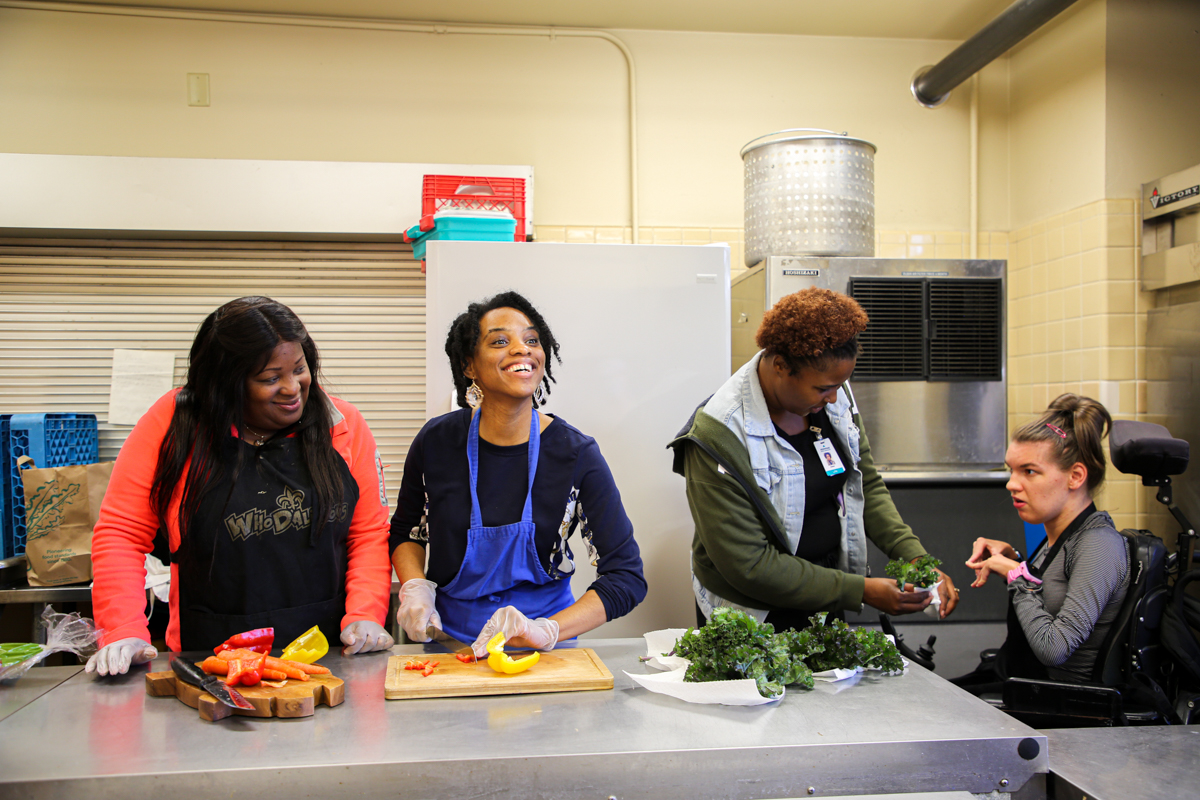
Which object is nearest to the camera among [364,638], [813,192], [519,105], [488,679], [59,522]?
[488,679]

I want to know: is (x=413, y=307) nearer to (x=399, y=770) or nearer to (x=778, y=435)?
(x=778, y=435)

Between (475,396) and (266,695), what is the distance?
2.55 feet

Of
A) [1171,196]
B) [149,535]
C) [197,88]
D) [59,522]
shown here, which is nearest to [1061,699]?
[149,535]

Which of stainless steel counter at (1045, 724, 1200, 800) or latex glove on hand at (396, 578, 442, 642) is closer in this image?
Result: stainless steel counter at (1045, 724, 1200, 800)

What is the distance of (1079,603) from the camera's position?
1.98 m

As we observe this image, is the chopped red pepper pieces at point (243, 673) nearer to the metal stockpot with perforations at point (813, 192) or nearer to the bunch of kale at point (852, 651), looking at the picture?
the bunch of kale at point (852, 651)

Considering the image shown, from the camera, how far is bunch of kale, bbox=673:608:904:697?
1.34 meters

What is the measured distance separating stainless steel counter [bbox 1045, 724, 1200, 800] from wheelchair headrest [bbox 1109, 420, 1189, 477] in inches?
35.7

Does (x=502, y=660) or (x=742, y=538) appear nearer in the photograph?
(x=502, y=660)

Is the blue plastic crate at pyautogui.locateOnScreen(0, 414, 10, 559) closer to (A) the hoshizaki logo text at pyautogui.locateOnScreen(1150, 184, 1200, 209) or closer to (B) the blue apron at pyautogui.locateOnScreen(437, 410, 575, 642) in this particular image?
(B) the blue apron at pyautogui.locateOnScreen(437, 410, 575, 642)

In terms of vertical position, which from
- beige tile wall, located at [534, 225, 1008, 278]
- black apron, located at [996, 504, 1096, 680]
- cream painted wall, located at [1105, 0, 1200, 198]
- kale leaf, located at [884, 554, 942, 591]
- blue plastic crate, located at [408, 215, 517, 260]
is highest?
cream painted wall, located at [1105, 0, 1200, 198]

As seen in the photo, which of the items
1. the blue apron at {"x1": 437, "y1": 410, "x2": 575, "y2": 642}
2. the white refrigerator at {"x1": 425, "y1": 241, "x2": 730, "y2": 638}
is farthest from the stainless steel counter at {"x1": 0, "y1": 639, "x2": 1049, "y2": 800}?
the white refrigerator at {"x1": 425, "y1": 241, "x2": 730, "y2": 638}

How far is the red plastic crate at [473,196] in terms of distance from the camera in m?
2.79

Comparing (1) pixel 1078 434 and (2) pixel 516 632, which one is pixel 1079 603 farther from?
(2) pixel 516 632
